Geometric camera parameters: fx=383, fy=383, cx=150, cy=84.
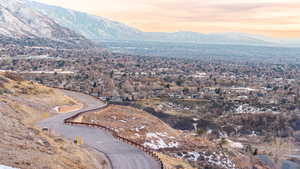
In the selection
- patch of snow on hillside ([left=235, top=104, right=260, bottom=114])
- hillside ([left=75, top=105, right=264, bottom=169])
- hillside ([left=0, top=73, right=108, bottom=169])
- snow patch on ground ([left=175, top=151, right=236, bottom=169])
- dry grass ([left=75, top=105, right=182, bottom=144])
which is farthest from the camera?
patch of snow on hillside ([left=235, top=104, right=260, bottom=114])

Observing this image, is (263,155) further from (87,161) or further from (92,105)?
(87,161)

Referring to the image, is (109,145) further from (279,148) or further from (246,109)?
(246,109)

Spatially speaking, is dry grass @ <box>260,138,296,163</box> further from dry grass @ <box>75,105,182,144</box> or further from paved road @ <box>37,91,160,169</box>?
paved road @ <box>37,91,160,169</box>

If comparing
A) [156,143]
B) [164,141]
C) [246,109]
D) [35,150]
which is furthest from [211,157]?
[246,109]

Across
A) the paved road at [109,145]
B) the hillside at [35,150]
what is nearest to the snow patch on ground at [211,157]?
the paved road at [109,145]

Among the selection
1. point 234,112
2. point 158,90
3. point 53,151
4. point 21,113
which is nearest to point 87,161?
point 53,151

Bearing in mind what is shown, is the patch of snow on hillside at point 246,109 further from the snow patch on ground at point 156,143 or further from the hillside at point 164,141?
the snow patch on ground at point 156,143

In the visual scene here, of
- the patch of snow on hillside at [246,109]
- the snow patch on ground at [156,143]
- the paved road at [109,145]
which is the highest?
the paved road at [109,145]

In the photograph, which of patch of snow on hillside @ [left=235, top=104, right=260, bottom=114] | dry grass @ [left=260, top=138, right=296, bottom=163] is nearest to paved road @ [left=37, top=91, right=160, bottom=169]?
dry grass @ [left=260, top=138, right=296, bottom=163]
